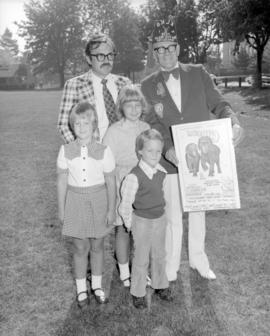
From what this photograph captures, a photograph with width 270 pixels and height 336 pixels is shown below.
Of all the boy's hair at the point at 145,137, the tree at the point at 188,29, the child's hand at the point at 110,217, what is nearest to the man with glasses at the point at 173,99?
the boy's hair at the point at 145,137

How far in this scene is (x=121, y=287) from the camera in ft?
14.1

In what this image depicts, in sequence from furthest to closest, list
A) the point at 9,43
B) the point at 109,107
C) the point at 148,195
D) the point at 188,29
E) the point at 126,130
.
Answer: the point at 9,43 → the point at 188,29 → the point at 109,107 → the point at 126,130 → the point at 148,195

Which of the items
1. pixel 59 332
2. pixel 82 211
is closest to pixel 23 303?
pixel 59 332

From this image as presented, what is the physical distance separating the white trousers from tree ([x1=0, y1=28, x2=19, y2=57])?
591 ft

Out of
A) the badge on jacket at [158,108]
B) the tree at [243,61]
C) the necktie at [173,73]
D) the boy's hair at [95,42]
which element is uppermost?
the tree at [243,61]

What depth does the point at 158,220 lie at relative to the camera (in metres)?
3.76

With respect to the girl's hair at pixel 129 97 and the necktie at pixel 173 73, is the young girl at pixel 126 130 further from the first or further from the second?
the necktie at pixel 173 73

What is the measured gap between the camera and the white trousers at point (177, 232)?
4.08 meters

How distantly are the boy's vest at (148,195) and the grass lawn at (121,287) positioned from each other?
3.11 ft

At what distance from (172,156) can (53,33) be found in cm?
7738

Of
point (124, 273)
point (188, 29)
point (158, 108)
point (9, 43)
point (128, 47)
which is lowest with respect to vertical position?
point (124, 273)

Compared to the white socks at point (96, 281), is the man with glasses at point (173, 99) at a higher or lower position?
higher

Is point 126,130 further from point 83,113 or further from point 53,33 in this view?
point 53,33

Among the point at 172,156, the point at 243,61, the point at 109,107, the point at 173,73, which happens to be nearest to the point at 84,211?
the point at 172,156
